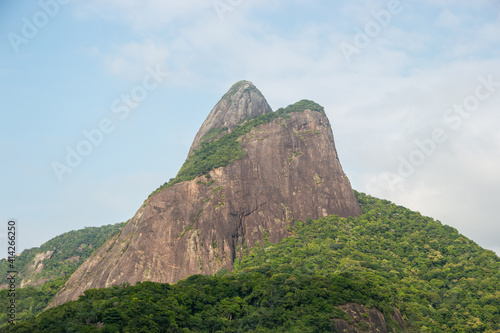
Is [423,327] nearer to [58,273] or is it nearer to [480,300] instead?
[480,300]

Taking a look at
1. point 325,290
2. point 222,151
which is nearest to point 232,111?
point 222,151

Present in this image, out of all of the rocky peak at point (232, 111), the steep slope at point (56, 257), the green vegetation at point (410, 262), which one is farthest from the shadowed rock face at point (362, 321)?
the steep slope at point (56, 257)

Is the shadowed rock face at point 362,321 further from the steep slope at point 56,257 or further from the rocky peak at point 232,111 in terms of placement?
the steep slope at point 56,257

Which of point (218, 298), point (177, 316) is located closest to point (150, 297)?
point (177, 316)

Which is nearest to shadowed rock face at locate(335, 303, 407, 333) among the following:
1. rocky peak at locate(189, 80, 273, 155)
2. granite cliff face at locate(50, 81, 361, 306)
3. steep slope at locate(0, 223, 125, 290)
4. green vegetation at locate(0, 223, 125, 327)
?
granite cliff face at locate(50, 81, 361, 306)

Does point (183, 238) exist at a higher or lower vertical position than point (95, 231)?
lower

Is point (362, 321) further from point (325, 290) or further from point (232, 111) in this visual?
point (232, 111)
